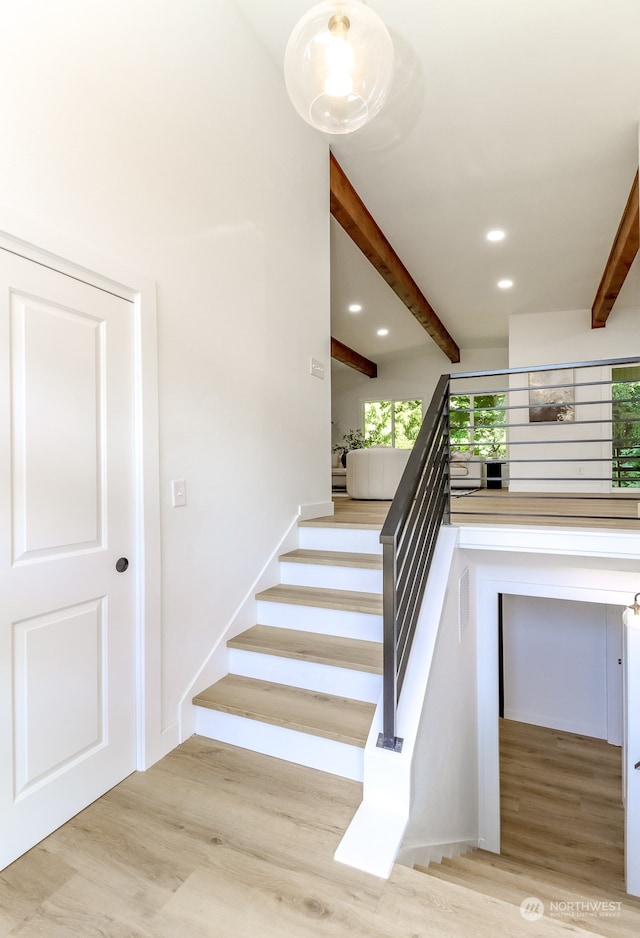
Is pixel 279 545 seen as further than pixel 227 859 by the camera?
Yes

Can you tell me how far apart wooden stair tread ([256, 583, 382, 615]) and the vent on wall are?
60 cm

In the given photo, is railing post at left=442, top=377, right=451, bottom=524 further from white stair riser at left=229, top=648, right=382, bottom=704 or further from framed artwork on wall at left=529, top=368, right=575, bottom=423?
framed artwork on wall at left=529, top=368, right=575, bottom=423

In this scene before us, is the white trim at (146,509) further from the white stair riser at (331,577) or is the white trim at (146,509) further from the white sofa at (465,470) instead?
the white sofa at (465,470)

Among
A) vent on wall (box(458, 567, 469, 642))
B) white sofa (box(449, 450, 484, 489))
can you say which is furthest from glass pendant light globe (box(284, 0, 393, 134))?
white sofa (box(449, 450, 484, 489))

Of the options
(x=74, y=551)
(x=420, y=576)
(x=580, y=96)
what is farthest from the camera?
(x=580, y=96)

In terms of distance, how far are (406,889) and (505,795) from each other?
12.5 ft

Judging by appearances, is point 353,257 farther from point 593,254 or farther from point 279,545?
point 279,545

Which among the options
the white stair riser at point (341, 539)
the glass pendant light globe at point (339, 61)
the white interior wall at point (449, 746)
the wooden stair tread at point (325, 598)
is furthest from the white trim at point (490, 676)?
the glass pendant light globe at point (339, 61)

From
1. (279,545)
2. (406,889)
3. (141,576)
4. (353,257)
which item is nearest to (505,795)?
(279,545)

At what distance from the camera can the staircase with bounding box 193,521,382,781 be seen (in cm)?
196

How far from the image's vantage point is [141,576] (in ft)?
6.46

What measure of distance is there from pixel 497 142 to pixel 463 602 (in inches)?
135

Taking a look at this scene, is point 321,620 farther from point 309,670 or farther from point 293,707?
point 293,707

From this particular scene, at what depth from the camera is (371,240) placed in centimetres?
473
